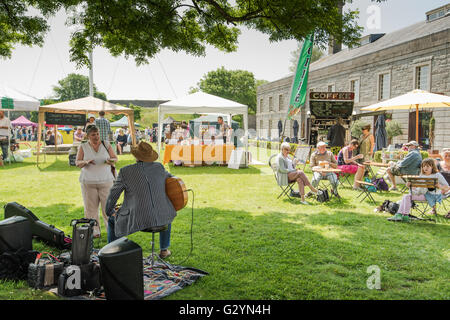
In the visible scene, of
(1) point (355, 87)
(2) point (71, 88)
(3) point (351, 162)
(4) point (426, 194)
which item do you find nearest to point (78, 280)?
(4) point (426, 194)

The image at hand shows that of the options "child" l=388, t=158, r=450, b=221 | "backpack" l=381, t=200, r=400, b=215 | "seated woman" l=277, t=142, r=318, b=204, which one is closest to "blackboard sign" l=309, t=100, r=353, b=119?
"seated woman" l=277, t=142, r=318, b=204

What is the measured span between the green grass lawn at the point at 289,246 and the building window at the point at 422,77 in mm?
17109

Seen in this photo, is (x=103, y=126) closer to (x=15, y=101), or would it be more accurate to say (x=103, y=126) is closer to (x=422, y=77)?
(x=15, y=101)

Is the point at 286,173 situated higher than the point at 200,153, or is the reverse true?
the point at 200,153

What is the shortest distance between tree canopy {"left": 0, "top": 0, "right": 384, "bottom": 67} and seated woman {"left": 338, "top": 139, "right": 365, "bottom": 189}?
3.84 m

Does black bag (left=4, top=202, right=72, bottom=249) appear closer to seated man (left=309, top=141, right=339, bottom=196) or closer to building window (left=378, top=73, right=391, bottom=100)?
seated man (left=309, top=141, right=339, bottom=196)

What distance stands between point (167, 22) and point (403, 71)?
22.4 meters

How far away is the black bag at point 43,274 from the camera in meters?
→ 3.74

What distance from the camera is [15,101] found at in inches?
634

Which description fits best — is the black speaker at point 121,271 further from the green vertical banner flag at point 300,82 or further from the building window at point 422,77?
the building window at point 422,77

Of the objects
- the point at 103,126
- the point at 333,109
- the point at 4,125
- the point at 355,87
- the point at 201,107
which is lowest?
the point at 103,126

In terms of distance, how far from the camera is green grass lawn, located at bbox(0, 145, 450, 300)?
148 inches
